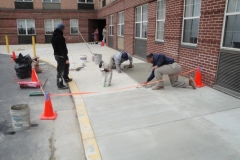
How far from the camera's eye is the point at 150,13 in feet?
31.3

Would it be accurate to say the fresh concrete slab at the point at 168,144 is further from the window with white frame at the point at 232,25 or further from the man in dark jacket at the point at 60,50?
the man in dark jacket at the point at 60,50

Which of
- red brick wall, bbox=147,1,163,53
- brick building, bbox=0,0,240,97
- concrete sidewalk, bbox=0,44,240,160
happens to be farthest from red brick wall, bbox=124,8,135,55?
concrete sidewalk, bbox=0,44,240,160

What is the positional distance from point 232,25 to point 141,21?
21.0 ft

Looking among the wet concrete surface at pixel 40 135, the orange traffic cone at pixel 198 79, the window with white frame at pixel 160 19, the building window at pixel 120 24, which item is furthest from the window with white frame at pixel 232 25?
the building window at pixel 120 24

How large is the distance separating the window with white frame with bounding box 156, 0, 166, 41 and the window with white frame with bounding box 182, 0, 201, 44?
5.50 ft

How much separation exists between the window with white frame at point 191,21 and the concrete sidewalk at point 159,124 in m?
1.97

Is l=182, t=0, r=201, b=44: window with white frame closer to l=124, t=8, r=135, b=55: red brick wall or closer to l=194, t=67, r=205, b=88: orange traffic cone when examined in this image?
l=194, t=67, r=205, b=88: orange traffic cone

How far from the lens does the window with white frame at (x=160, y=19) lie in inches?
336

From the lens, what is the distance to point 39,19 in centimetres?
2412

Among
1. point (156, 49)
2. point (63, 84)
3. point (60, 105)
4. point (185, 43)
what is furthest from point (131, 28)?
point (60, 105)

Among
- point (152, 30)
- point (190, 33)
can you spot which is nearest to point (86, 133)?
point (190, 33)

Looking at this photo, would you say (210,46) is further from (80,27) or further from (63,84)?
(80,27)

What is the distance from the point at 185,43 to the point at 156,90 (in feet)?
7.88

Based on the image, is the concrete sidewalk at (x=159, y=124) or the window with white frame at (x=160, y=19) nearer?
the concrete sidewalk at (x=159, y=124)
